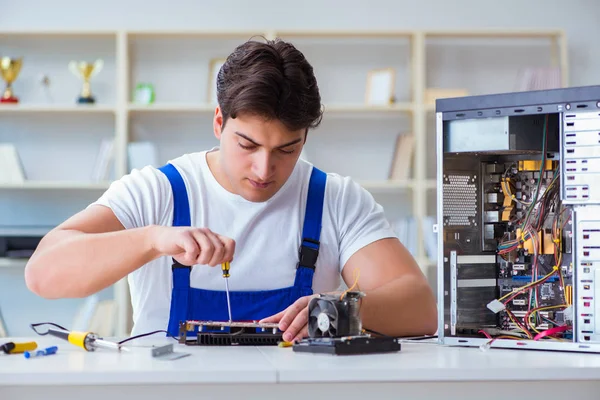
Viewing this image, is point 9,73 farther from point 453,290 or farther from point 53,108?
point 453,290

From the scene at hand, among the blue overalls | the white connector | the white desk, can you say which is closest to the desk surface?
the white desk

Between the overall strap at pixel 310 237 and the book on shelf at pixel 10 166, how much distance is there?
2.53 m

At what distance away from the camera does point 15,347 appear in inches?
51.6

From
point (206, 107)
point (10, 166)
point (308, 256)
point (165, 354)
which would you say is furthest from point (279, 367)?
point (10, 166)

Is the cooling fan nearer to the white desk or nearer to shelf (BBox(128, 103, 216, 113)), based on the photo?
the white desk

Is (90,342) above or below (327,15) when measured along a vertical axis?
below

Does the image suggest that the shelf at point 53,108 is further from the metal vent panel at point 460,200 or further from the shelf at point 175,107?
the metal vent panel at point 460,200

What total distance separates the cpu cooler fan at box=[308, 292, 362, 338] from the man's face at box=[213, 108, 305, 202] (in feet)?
1.28

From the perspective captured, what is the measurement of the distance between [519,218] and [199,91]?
2921 mm

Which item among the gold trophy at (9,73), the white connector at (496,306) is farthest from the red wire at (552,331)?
the gold trophy at (9,73)

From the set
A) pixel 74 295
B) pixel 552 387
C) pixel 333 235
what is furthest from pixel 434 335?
pixel 74 295

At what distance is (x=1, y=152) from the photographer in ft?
13.3

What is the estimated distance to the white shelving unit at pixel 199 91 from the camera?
425 centimetres

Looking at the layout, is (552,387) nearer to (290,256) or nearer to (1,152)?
(290,256)
